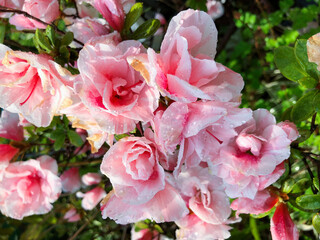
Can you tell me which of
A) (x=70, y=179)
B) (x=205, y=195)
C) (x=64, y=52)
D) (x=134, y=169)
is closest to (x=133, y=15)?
(x=64, y=52)

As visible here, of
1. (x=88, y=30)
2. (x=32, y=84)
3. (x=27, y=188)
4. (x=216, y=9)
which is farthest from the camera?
(x=216, y=9)

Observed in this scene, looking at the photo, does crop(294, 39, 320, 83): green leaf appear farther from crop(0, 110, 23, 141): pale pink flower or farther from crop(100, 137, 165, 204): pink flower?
crop(0, 110, 23, 141): pale pink flower

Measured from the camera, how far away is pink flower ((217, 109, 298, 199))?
54cm

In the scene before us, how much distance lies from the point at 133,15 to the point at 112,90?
0.18m

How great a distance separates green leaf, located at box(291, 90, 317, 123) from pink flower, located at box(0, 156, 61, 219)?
536 mm

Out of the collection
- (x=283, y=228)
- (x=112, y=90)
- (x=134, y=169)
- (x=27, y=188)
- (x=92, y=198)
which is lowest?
(x=92, y=198)

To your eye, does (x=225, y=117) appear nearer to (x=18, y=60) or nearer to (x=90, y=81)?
(x=90, y=81)

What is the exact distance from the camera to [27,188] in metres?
0.80

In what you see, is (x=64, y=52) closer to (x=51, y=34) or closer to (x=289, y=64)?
(x=51, y=34)

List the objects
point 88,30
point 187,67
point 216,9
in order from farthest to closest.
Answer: point 216,9
point 88,30
point 187,67

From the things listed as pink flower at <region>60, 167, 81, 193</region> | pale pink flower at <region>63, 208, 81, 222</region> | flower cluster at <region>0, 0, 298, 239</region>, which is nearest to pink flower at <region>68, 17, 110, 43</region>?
flower cluster at <region>0, 0, 298, 239</region>

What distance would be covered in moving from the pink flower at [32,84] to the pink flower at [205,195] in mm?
313

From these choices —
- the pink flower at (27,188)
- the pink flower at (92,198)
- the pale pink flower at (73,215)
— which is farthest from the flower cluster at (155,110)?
the pale pink flower at (73,215)

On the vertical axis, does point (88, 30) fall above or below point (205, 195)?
above
